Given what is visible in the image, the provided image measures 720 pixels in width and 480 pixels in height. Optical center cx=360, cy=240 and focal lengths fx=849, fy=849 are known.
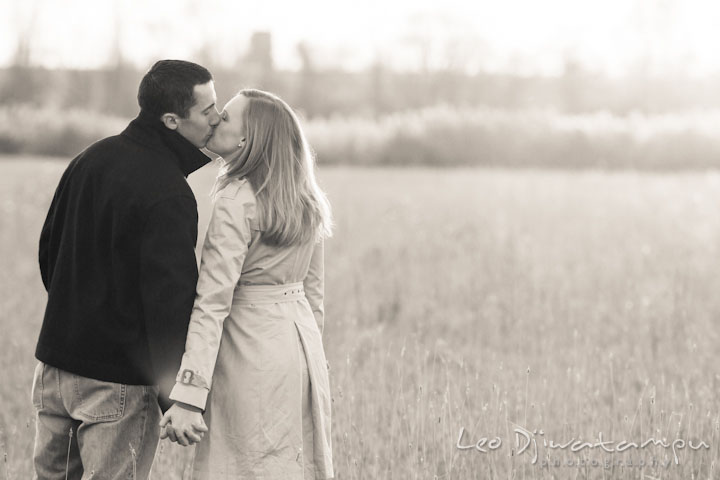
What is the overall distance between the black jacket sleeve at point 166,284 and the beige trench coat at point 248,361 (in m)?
0.05

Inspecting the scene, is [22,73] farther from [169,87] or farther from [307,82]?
[169,87]

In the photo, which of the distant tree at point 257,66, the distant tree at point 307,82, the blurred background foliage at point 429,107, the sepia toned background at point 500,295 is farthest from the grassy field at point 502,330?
the distant tree at point 307,82

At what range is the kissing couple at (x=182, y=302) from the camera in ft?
8.98

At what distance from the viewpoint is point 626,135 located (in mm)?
27781

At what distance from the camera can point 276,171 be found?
9.76 feet

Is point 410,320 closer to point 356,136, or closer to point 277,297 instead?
point 277,297

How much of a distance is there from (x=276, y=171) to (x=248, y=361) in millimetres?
664

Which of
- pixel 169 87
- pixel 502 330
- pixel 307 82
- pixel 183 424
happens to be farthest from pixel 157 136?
pixel 307 82

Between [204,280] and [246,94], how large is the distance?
696 mm

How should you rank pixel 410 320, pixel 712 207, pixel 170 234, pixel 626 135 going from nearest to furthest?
pixel 170 234 < pixel 410 320 < pixel 712 207 < pixel 626 135

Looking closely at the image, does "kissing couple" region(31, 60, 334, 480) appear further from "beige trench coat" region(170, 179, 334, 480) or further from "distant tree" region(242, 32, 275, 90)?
"distant tree" region(242, 32, 275, 90)

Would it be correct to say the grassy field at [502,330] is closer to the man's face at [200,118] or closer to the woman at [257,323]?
the woman at [257,323]

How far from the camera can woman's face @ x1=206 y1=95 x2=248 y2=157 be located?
9.79 feet

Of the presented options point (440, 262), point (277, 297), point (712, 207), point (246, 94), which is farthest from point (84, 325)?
point (712, 207)
